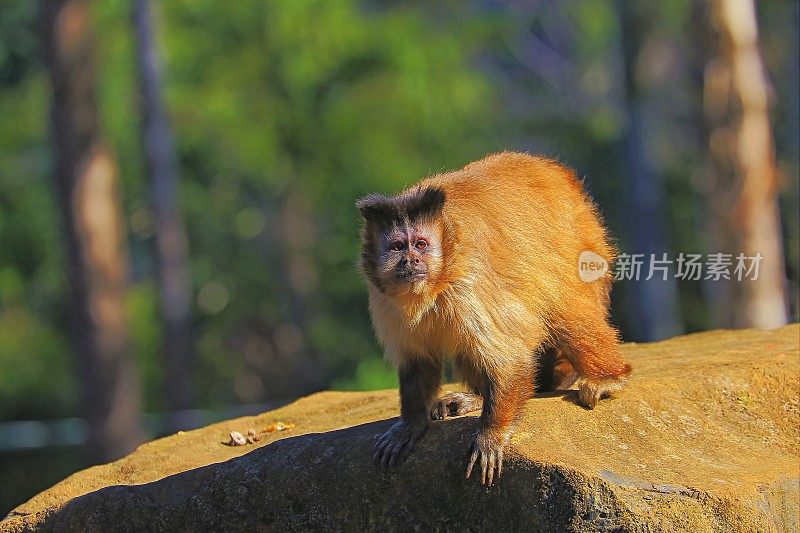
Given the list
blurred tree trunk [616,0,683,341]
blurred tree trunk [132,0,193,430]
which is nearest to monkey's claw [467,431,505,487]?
blurred tree trunk [132,0,193,430]

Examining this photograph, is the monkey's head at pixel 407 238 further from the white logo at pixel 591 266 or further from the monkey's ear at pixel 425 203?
the white logo at pixel 591 266

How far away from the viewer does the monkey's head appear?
7.02 metres

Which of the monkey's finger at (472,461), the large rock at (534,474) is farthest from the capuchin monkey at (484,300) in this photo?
the large rock at (534,474)

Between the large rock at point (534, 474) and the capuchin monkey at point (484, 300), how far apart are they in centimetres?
18

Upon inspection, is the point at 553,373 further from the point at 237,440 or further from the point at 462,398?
the point at 237,440

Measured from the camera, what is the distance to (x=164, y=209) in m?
24.9

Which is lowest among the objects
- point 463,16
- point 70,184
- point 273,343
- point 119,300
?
point 273,343

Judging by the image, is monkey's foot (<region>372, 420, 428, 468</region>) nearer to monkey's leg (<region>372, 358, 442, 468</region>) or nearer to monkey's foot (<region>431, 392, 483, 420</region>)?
monkey's leg (<region>372, 358, 442, 468</region>)

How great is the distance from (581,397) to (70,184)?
482 inches

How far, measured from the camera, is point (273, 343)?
34750 mm

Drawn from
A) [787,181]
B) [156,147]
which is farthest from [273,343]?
[787,181]

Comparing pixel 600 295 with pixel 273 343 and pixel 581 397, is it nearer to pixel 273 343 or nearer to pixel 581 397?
pixel 581 397

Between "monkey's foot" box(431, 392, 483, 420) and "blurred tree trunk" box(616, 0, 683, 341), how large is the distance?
714 inches

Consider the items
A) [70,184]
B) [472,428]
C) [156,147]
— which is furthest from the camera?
[156,147]
